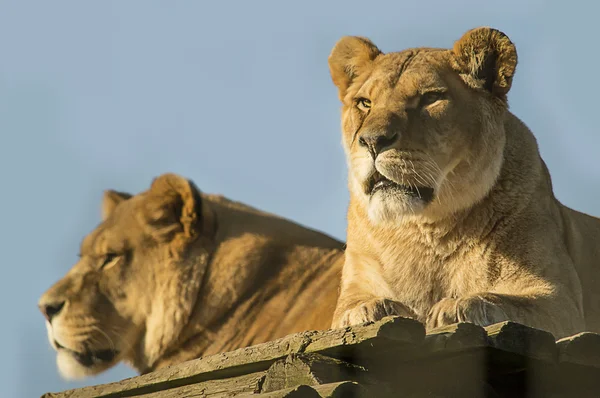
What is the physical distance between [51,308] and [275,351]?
4237mm

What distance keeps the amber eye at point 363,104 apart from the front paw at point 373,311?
106 cm

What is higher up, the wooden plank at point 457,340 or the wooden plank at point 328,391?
the wooden plank at point 457,340

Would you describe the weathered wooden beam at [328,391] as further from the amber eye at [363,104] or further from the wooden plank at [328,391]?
the amber eye at [363,104]

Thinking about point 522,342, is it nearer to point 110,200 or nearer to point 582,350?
point 582,350

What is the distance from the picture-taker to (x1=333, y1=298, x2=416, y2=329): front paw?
4270 mm

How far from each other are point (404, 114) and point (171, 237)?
296 cm

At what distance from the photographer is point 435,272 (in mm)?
4949

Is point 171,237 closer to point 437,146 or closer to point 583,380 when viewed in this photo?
point 437,146

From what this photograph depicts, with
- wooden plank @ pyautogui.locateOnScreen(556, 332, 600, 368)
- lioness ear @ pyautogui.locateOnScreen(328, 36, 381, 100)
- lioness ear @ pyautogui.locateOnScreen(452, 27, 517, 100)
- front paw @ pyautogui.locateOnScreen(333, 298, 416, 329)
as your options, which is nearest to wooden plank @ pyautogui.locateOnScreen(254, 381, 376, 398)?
wooden plank @ pyautogui.locateOnScreen(556, 332, 600, 368)

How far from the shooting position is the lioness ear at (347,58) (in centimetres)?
556

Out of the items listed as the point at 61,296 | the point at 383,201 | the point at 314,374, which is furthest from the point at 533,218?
the point at 61,296

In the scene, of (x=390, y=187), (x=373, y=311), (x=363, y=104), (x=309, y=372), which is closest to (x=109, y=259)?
(x=363, y=104)

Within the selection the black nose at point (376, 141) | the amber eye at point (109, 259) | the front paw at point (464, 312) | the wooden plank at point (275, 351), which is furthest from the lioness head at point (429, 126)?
the amber eye at point (109, 259)

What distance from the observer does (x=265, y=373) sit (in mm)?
3383
